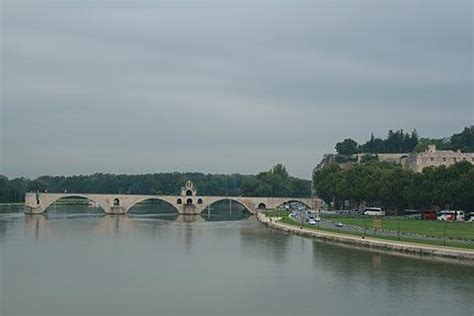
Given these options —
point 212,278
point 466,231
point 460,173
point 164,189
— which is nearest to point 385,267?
point 212,278

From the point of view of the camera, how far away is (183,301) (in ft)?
72.9

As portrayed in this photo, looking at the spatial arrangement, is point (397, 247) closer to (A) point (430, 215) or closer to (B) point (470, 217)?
(B) point (470, 217)

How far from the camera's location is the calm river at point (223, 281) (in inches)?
836

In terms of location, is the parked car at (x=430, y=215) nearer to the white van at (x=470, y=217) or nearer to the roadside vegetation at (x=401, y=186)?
the roadside vegetation at (x=401, y=186)

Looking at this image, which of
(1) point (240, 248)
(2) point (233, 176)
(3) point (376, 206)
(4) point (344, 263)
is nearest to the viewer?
(4) point (344, 263)

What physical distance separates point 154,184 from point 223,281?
10719 cm

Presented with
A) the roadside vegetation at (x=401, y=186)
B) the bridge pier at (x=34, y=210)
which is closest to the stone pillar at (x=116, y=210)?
the bridge pier at (x=34, y=210)

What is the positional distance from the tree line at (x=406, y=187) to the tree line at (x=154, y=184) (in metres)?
27.4

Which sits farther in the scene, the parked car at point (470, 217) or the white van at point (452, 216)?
the white van at point (452, 216)

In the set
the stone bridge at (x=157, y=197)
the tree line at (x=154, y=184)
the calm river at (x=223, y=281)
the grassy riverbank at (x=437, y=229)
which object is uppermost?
the tree line at (x=154, y=184)

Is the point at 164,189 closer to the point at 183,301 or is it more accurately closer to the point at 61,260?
the point at 61,260

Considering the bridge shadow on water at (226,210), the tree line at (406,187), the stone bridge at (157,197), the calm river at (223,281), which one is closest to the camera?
the calm river at (223,281)

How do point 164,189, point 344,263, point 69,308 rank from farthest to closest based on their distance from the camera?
point 164,189 < point 344,263 < point 69,308

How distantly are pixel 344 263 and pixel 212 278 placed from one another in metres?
7.41
